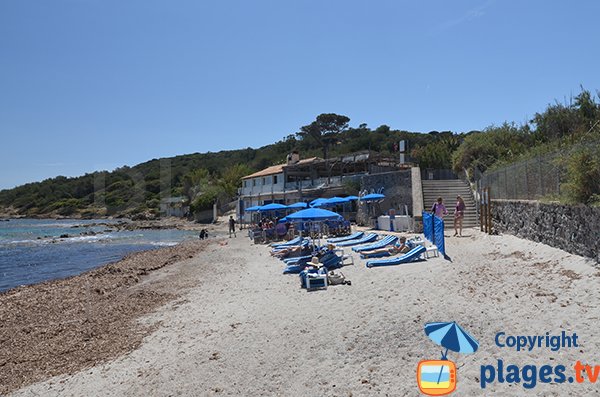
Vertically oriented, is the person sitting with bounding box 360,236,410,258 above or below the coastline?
above

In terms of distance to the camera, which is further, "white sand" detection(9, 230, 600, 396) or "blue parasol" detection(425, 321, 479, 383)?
"white sand" detection(9, 230, 600, 396)

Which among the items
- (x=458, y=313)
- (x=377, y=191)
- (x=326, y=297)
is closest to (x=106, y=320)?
(x=326, y=297)

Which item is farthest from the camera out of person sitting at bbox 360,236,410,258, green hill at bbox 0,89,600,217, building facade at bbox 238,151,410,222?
building facade at bbox 238,151,410,222

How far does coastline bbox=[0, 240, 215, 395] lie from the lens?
7898 mm

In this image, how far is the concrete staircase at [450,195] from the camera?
64.2 ft

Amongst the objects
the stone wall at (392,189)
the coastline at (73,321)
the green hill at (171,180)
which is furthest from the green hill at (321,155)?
the coastline at (73,321)

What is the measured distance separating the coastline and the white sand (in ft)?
2.20

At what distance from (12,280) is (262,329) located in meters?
17.0

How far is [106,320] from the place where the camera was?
10500mm

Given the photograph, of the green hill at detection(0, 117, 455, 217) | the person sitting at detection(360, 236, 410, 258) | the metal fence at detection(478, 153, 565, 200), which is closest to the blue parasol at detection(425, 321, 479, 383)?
the metal fence at detection(478, 153, 565, 200)

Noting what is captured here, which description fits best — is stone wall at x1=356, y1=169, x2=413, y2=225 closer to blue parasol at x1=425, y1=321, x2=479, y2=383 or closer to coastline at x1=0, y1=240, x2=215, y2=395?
coastline at x1=0, y1=240, x2=215, y2=395

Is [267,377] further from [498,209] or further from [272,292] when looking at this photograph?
[498,209]

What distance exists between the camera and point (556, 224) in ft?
33.7

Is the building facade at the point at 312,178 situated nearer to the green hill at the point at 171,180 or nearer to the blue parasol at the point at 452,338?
the green hill at the point at 171,180
